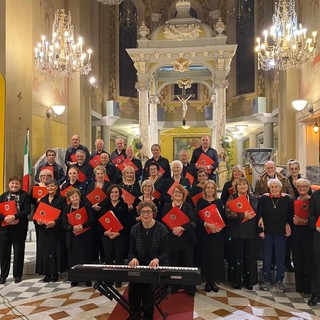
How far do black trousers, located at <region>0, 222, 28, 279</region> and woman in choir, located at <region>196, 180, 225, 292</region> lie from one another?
268 cm

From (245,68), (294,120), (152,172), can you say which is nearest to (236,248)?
(152,172)

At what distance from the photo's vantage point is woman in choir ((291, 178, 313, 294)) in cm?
482

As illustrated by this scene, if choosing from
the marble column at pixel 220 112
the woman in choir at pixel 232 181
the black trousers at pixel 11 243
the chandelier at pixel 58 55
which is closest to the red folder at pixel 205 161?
the woman in choir at pixel 232 181

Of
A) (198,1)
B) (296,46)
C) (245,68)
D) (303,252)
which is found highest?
(198,1)

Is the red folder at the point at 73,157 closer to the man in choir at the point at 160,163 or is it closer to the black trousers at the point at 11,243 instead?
the man in choir at the point at 160,163

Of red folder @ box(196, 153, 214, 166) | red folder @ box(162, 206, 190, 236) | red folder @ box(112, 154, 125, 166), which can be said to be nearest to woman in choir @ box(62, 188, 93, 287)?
red folder @ box(162, 206, 190, 236)

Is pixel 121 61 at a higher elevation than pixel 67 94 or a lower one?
higher

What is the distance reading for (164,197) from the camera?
5422 mm

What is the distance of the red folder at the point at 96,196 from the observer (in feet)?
17.6

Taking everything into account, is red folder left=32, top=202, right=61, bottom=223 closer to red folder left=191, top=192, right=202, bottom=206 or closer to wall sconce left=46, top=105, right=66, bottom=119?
red folder left=191, top=192, right=202, bottom=206

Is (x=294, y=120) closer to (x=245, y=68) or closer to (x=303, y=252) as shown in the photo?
(x=245, y=68)

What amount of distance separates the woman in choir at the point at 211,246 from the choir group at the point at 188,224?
1cm

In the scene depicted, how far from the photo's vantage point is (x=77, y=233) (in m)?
5.20

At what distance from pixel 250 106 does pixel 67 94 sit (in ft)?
31.9
